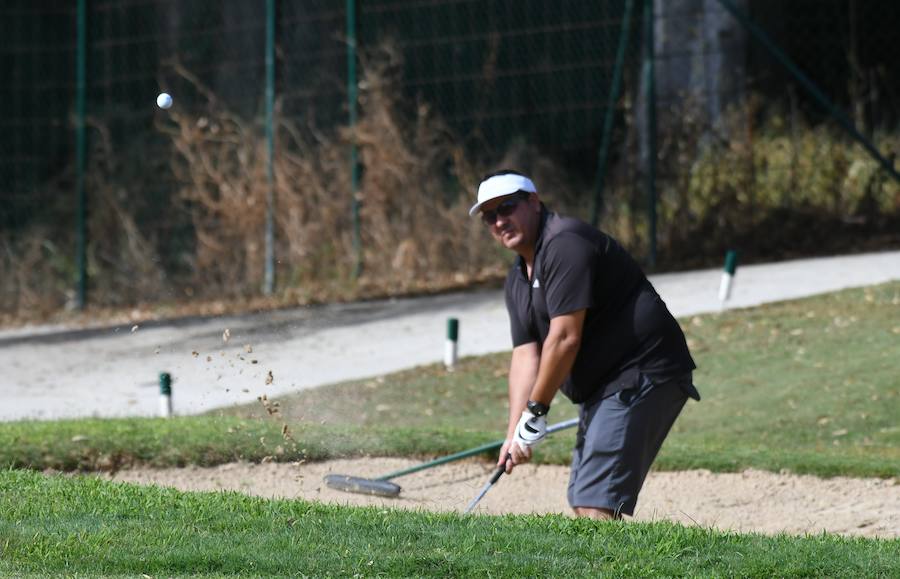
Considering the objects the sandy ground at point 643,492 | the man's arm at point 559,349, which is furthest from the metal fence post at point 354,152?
the man's arm at point 559,349

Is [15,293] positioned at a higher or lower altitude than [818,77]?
lower

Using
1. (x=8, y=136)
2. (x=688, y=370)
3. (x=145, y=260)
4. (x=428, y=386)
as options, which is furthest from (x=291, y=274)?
(x=688, y=370)

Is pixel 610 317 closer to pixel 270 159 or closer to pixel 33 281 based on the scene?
pixel 270 159

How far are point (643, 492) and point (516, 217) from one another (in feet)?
8.27

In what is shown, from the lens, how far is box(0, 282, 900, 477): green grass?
843 centimetres

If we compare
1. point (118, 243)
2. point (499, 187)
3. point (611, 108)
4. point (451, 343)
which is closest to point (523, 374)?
point (499, 187)

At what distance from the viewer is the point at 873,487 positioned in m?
7.93

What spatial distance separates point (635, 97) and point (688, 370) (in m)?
9.31

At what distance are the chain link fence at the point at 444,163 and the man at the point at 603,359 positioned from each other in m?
8.16

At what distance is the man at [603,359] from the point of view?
618 centimetres

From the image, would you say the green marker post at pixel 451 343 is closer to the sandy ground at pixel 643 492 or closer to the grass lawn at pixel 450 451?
the grass lawn at pixel 450 451

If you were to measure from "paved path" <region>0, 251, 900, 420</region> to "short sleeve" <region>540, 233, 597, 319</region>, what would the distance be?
201 inches

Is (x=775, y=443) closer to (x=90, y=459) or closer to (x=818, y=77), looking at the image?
(x=90, y=459)

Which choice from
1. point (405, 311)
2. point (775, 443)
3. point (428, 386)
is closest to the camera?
point (775, 443)
